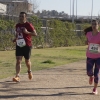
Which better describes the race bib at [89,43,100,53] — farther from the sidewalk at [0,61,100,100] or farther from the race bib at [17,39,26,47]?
the race bib at [17,39,26,47]

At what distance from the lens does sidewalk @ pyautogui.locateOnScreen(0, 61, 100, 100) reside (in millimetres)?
8297

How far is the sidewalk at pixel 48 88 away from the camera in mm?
8297

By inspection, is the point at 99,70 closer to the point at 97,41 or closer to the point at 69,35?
the point at 97,41

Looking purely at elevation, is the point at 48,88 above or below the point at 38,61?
above

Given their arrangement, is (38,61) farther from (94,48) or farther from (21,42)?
(94,48)

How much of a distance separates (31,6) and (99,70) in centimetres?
5730

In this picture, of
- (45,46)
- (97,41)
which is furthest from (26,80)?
(45,46)

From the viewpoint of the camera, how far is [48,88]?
30.9 feet

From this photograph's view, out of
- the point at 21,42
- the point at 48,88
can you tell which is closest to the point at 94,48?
the point at 48,88

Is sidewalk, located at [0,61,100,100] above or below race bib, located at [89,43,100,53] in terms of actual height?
below

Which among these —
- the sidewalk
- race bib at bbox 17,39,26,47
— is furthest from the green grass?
race bib at bbox 17,39,26,47

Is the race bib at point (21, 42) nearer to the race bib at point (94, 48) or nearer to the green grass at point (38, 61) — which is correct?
the green grass at point (38, 61)

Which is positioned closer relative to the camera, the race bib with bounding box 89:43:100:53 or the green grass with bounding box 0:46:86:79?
the race bib with bounding box 89:43:100:53

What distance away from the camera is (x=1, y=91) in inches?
344
